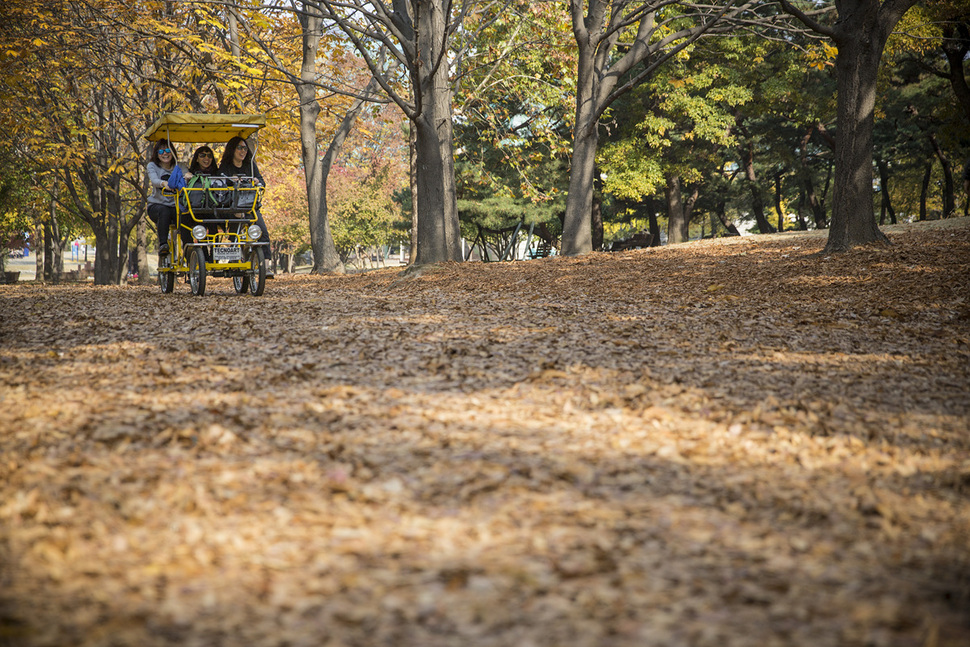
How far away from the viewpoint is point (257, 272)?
11312mm

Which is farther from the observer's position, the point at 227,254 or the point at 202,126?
the point at 202,126

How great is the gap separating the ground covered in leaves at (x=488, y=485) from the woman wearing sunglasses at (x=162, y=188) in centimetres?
407

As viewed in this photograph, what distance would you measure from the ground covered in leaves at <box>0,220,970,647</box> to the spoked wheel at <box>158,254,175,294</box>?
4463 millimetres

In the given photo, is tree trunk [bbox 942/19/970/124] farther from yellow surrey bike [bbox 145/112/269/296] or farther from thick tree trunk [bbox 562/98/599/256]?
yellow surrey bike [bbox 145/112/269/296]

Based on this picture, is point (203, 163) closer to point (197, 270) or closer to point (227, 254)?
point (227, 254)

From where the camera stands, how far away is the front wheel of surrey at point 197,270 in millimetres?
10945

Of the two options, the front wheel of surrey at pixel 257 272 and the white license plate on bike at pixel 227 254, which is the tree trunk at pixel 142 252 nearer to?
the front wheel of surrey at pixel 257 272

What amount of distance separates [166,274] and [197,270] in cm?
158

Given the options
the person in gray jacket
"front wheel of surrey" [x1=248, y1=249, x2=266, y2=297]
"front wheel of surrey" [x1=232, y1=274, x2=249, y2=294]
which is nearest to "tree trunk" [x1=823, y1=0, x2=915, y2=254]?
"front wheel of surrey" [x1=248, y1=249, x2=266, y2=297]

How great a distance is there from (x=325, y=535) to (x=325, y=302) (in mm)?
7561

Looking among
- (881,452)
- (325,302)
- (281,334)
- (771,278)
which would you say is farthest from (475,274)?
(881,452)

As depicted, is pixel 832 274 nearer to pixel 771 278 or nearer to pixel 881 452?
pixel 771 278

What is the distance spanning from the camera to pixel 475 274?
538 inches

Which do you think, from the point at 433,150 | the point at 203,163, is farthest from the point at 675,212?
the point at 203,163
